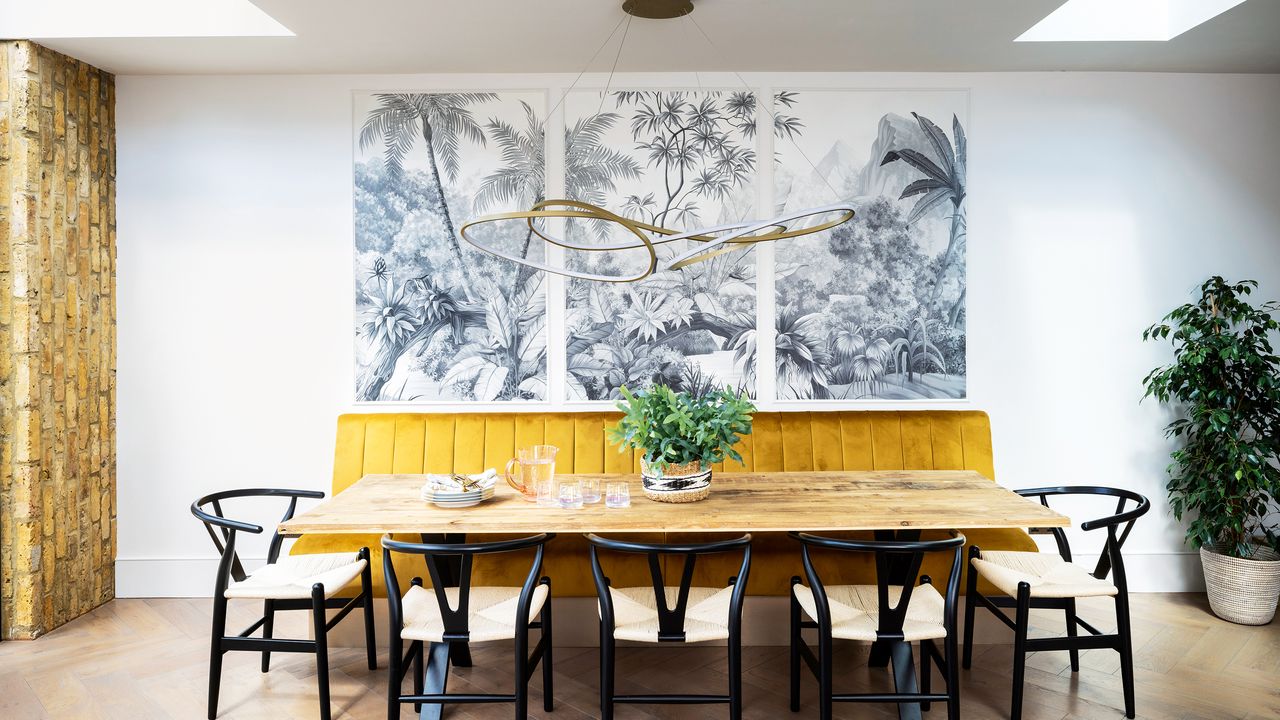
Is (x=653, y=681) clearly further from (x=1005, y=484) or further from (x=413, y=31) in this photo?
(x=413, y=31)

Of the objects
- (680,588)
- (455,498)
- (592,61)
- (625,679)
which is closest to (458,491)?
(455,498)

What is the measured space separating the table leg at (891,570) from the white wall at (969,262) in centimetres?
144

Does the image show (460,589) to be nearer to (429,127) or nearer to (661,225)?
(661,225)

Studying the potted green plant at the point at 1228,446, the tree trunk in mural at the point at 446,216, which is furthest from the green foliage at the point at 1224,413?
the tree trunk in mural at the point at 446,216

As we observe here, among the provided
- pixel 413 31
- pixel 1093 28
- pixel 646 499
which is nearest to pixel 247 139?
pixel 413 31

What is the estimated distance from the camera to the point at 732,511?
2719 mm

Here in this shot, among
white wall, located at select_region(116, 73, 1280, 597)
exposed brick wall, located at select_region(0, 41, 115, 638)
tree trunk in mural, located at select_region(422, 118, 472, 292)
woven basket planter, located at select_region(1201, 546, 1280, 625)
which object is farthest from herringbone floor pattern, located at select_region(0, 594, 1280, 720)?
tree trunk in mural, located at select_region(422, 118, 472, 292)

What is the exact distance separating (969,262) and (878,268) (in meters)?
0.51

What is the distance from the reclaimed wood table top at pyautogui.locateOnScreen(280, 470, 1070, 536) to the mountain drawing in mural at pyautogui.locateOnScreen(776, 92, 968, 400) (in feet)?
3.21

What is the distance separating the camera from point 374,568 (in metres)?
3.37

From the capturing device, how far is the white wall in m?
4.06

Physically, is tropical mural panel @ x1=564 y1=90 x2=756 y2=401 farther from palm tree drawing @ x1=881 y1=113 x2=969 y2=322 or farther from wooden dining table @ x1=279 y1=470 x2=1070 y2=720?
wooden dining table @ x1=279 y1=470 x2=1070 y2=720

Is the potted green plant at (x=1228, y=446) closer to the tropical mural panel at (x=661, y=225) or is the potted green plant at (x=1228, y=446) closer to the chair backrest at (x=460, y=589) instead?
the tropical mural panel at (x=661, y=225)

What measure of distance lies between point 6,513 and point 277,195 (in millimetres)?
1966
